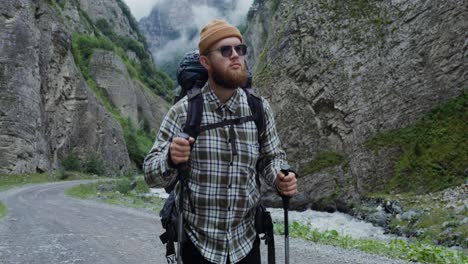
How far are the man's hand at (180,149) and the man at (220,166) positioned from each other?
9 cm

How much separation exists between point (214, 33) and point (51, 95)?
154ft

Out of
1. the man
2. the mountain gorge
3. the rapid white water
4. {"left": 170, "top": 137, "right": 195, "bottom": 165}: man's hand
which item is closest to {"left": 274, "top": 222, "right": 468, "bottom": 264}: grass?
→ the rapid white water

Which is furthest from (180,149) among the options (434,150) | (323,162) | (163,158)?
(323,162)

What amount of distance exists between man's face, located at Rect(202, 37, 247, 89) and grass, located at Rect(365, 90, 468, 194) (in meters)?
22.3

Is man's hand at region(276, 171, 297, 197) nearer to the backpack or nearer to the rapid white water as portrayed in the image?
the backpack

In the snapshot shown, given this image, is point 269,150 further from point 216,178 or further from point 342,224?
point 342,224

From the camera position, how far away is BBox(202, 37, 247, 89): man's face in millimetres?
2547

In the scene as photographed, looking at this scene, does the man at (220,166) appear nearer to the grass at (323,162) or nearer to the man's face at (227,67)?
the man's face at (227,67)

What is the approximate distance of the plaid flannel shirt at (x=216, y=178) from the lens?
2484mm

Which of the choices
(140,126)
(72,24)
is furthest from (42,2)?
(140,126)

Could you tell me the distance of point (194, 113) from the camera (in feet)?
8.19

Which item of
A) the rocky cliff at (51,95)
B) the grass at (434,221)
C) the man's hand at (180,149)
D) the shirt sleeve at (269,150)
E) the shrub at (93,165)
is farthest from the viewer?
the shrub at (93,165)

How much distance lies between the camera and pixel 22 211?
1462 cm

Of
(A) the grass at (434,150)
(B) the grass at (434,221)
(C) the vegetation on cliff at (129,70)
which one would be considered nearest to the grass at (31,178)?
(B) the grass at (434,221)
